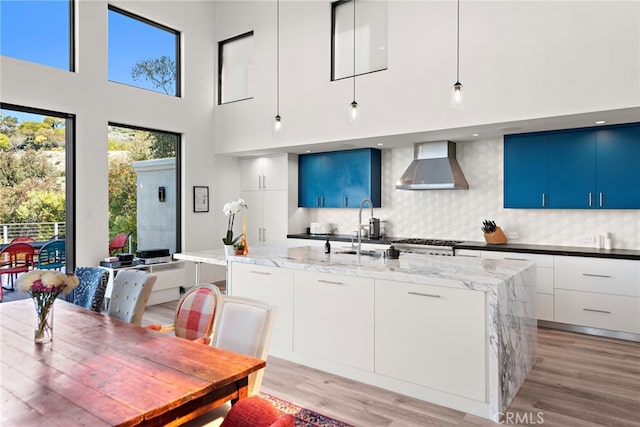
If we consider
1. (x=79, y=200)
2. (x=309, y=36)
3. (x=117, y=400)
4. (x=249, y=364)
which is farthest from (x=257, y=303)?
(x=309, y=36)

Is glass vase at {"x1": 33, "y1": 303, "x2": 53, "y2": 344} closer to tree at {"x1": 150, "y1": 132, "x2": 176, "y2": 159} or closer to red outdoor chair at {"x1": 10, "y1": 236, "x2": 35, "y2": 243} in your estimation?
red outdoor chair at {"x1": 10, "y1": 236, "x2": 35, "y2": 243}

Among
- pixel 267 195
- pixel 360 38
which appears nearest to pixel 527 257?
pixel 360 38

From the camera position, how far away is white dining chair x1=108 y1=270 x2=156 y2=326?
2762mm

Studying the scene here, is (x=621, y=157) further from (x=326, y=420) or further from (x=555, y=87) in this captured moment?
(x=326, y=420)

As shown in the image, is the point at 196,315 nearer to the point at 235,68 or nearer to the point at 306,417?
the point at 306,417

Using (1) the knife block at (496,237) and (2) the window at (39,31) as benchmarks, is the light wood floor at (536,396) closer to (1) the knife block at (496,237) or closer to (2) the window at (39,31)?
(1) the knife block at (496,237)

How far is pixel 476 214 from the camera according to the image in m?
5.53

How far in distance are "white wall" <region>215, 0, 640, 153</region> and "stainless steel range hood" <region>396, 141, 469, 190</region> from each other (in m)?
0.83

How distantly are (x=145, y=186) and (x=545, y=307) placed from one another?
5537 mm

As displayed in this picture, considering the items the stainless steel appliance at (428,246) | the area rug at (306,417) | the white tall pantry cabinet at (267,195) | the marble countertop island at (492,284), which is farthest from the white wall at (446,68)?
the area rug at (306,417)

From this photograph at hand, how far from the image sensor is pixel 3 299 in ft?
15.9

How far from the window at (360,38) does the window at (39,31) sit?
11.2 feet

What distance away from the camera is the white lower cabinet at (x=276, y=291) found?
11.6ft

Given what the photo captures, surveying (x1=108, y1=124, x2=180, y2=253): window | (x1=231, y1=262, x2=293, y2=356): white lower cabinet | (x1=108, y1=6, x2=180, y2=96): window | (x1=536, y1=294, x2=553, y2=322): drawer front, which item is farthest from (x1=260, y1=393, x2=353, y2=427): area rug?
(x1=108, y1=6, x2=180, y2=96): window
